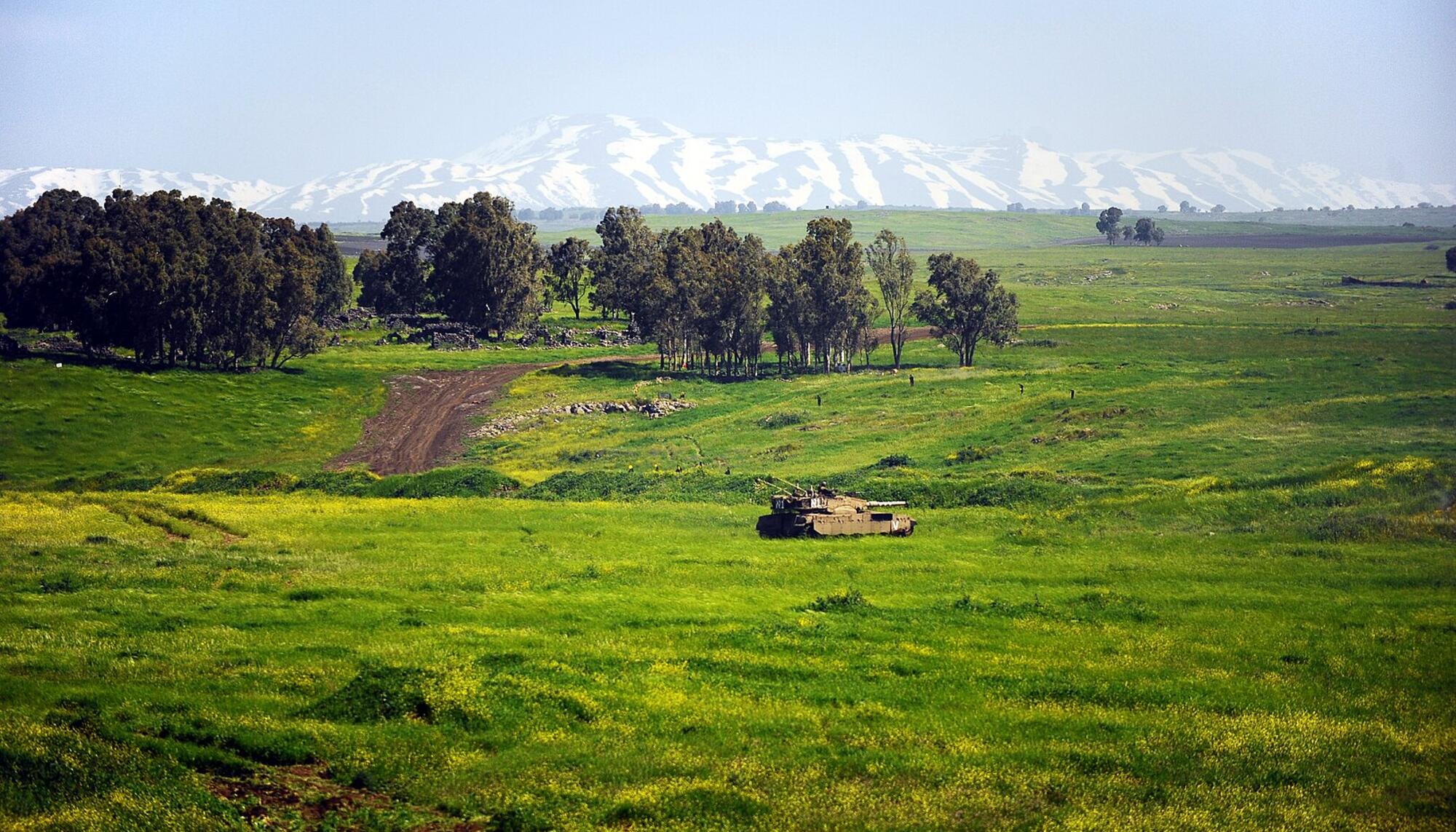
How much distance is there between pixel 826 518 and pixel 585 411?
5505 cm

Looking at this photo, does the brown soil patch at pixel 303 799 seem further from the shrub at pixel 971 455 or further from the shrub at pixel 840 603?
the shrub at pixel 971 455

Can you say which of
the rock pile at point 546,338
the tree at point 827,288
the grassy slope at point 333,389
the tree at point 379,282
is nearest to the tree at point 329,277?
the tree at point 379,282

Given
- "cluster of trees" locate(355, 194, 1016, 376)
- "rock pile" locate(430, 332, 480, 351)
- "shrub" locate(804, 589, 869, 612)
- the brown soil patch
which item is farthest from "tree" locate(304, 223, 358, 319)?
the brown soil patch

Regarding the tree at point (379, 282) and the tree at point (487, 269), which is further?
the tree at point (379, 282)

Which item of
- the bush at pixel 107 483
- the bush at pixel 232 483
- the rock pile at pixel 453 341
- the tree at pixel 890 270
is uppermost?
the tree at pixel 890 270

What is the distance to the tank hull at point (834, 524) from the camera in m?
47.2

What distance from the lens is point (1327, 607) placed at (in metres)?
33.8

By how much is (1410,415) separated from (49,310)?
11851 cm

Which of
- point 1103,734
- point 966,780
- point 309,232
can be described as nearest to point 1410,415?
point 1103,734

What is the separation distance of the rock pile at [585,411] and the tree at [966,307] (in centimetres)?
3238

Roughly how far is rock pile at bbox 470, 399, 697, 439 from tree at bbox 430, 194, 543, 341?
38.8 m

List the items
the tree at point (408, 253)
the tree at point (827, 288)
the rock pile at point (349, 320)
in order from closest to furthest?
the tree at point (827, 288), the rock pile at point (349, 320), the tree at point (408, 253)

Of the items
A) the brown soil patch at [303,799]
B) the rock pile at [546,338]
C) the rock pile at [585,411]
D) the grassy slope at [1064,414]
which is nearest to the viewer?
the brown soil patch at [303,799]

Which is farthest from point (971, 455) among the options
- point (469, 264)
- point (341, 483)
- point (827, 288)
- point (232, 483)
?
point (469, 264)
